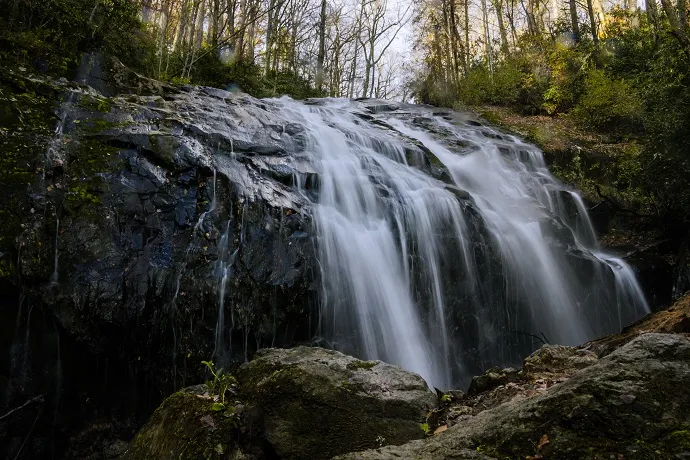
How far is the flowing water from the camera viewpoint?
6.11 meters

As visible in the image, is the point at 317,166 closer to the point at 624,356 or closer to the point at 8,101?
the point at 8,101

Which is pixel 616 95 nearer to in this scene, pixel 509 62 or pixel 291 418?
pixel 509 62

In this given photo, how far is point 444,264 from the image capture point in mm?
7004

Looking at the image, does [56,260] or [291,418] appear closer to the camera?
[291,418]

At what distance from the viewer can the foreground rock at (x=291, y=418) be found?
259cm

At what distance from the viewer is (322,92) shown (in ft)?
64.6

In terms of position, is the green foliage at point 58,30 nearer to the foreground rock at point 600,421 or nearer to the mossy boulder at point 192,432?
the mossy boulder at point 192,432

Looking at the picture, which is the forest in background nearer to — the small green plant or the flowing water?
the flowing water

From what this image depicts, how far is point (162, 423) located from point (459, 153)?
31.9ft

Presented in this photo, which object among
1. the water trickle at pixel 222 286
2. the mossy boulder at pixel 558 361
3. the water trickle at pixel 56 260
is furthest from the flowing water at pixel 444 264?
the water trickle at pixel 56 260

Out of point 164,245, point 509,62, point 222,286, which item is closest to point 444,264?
point 222,286

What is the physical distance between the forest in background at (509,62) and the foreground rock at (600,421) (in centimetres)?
776

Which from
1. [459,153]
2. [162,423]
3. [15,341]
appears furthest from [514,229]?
[15,341]

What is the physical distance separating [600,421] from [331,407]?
154 centimetres
